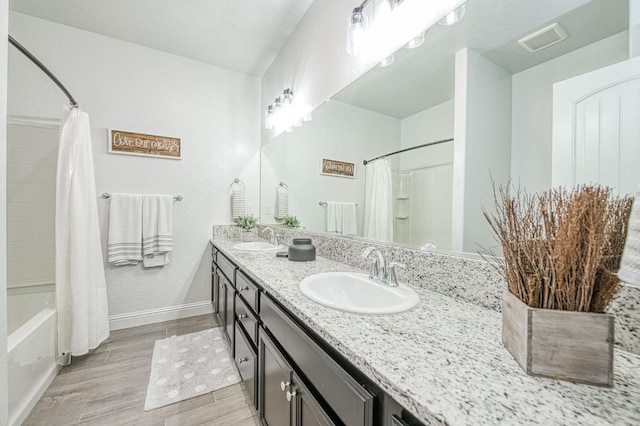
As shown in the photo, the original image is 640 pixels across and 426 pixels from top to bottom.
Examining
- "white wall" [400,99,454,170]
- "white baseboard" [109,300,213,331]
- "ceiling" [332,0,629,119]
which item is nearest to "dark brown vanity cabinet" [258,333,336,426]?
"white wall" [400,99,454,170]

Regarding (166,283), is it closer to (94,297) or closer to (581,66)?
(94,297)

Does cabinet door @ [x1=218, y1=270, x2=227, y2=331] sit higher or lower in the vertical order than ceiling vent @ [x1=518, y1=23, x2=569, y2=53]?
lower

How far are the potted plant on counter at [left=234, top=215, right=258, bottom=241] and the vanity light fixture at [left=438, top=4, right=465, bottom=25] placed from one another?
2144 millimetres

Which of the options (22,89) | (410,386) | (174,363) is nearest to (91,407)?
(174,363)

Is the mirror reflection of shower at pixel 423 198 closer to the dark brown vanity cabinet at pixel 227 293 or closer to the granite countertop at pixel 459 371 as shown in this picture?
the granite countertop at pixel 459 371

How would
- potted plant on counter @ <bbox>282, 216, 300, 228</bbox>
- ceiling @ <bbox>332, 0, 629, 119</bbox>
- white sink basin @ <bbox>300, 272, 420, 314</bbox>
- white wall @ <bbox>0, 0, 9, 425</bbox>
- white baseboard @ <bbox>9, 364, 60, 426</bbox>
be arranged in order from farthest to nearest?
potted plant on counter @ <bbox>282, 216, 300, 228</bbox> < white baseboard @ <bbox>9, 364, 60, 426</bbox> < white sink basin @ <bbox>300, 272, 420, 314</bbox> < white wall @ <bbox>0, 0, 9, 425</bbox> < ceiling @ <bbox>332, 0, 629, 119</bbox>

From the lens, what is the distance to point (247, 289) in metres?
1.24

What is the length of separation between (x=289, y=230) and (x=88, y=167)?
149 centimetres

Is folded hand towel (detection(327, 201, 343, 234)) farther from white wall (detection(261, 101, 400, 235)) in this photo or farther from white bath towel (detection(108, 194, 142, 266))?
white bath towel (detection(108, 194, 142, 266))

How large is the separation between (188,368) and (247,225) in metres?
1.27

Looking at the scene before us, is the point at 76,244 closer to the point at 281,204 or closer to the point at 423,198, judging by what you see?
the point at 281,204

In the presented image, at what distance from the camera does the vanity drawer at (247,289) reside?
1.12 meters

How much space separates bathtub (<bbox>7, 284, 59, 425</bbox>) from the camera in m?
1.17

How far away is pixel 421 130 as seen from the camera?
1.05 meters
